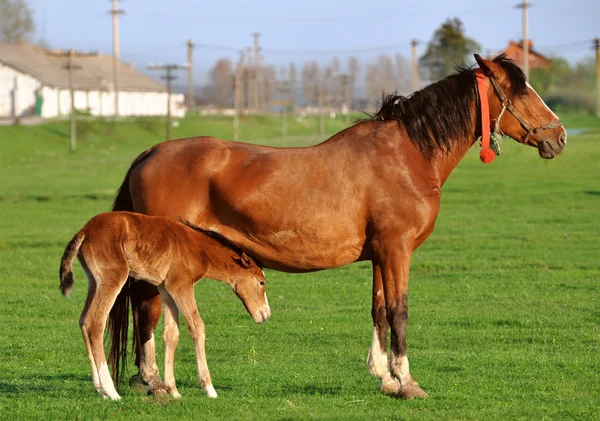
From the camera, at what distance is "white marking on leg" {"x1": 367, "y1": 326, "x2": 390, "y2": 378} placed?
25.8 feet

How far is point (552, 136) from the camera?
26.2 feet

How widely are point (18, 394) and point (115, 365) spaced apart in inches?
31.1

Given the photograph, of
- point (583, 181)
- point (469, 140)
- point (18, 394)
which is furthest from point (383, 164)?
point (583, 181)

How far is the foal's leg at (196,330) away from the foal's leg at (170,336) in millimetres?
171

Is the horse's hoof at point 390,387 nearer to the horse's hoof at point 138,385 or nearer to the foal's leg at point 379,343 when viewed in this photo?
the foal's leg at point 379,343

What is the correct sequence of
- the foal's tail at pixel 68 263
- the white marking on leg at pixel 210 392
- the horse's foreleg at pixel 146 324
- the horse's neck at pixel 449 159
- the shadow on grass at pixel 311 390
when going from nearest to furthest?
the foal's tail at pixel 68 263
the white marking on leg at pixel 210 392
the shadow on grass at pixel 311 390
the horse's foreleg at pixel 146 324
the horse's neck at pixel 449 159

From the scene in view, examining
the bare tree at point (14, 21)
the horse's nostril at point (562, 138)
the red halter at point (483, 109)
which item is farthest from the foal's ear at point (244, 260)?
the bare tree at point (14, 21)

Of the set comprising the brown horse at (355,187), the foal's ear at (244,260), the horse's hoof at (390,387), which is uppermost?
the brown horse at (355,187)

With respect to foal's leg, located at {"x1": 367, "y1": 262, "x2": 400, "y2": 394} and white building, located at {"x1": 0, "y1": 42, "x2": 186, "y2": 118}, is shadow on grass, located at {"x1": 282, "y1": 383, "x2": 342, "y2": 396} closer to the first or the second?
foal's leg, located at {"x1": 367, "y1": 262, "x2": 400, "y2": 394}

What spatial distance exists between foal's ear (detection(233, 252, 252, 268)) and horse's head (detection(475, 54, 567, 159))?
2334 millimetres

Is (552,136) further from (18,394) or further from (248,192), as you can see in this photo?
(18,394)

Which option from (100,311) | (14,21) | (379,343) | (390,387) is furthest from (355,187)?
(14,21)

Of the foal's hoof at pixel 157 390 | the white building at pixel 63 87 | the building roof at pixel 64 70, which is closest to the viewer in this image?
the foal's hoof at pixel 157 390

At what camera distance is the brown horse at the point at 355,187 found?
756 cm
